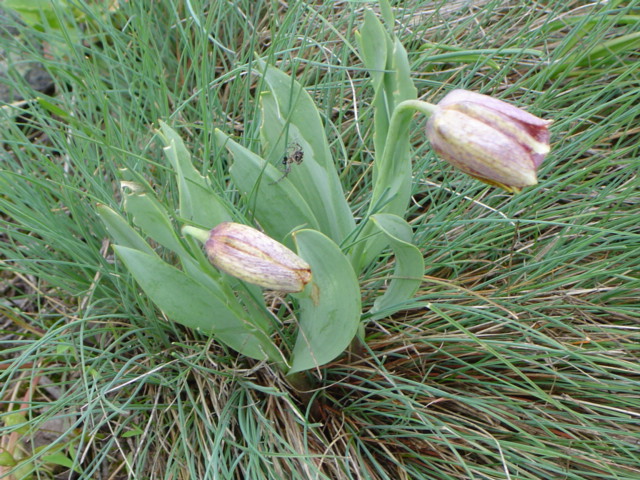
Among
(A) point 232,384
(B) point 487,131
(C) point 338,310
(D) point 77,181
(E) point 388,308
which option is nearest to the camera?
(B) point 487,131

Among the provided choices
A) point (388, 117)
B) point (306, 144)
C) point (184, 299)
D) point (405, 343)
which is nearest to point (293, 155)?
point (306, 144)

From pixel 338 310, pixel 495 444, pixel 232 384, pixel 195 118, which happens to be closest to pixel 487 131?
pixel 338 310

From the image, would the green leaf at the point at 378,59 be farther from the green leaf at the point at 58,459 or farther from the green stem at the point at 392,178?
the green leaf at the point at 58,459

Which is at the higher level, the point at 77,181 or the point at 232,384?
the point at 77,181

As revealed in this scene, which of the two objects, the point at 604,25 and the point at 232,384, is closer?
the point at 232,384

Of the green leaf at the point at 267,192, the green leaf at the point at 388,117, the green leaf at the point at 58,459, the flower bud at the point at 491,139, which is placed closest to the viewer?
the flower bud at the point at 491,139

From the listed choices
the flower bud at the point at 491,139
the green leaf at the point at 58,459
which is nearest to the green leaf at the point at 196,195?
the flower bud at the point at 491,139

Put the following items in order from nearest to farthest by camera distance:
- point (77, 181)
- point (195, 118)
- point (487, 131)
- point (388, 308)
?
point (487, 131), point (388, 308), point (77, 181), point (195, 118)

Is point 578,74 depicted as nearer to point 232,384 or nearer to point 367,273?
point 367,273
